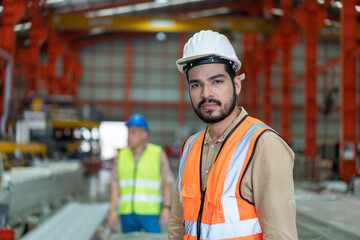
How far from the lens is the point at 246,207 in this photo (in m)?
1.47

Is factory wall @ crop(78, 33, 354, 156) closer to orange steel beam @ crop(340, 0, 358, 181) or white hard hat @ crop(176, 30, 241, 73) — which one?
orange steel beam @ crop(340, 0, 358, 181)

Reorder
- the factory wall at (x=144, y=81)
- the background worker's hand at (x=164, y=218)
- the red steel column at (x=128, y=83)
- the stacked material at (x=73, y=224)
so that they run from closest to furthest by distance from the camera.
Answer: the background worker's hand at (x=164, y=218) → the stacked material at (x=73, y=224) → the red steel column at (x=128, y=83) → the factory wall at (x=144, y=81)

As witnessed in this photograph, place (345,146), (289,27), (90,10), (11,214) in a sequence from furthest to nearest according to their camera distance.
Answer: (90,10)
(289,27)
(345,146)
(11,214)

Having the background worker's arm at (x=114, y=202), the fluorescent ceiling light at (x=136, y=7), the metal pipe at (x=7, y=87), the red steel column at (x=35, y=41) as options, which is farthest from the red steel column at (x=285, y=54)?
the background worker's arm at (x=114, y=202)

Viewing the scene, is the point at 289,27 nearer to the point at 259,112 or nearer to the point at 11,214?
the point at 259,112

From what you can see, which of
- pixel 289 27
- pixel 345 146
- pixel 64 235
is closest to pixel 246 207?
pixel 64 235

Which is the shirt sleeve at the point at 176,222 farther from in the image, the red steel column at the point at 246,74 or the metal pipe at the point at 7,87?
the red steel column at the point at 246,74

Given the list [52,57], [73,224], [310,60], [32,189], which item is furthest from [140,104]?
[73,224]

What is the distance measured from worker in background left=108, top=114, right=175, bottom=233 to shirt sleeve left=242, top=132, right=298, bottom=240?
8.30 ft

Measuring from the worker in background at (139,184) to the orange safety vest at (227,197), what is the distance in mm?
2236

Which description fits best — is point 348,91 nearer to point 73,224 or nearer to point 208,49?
point 73,224

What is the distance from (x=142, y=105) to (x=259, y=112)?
8.83 m

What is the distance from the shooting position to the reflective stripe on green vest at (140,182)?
383cm

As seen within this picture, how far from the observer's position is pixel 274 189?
1380mm
